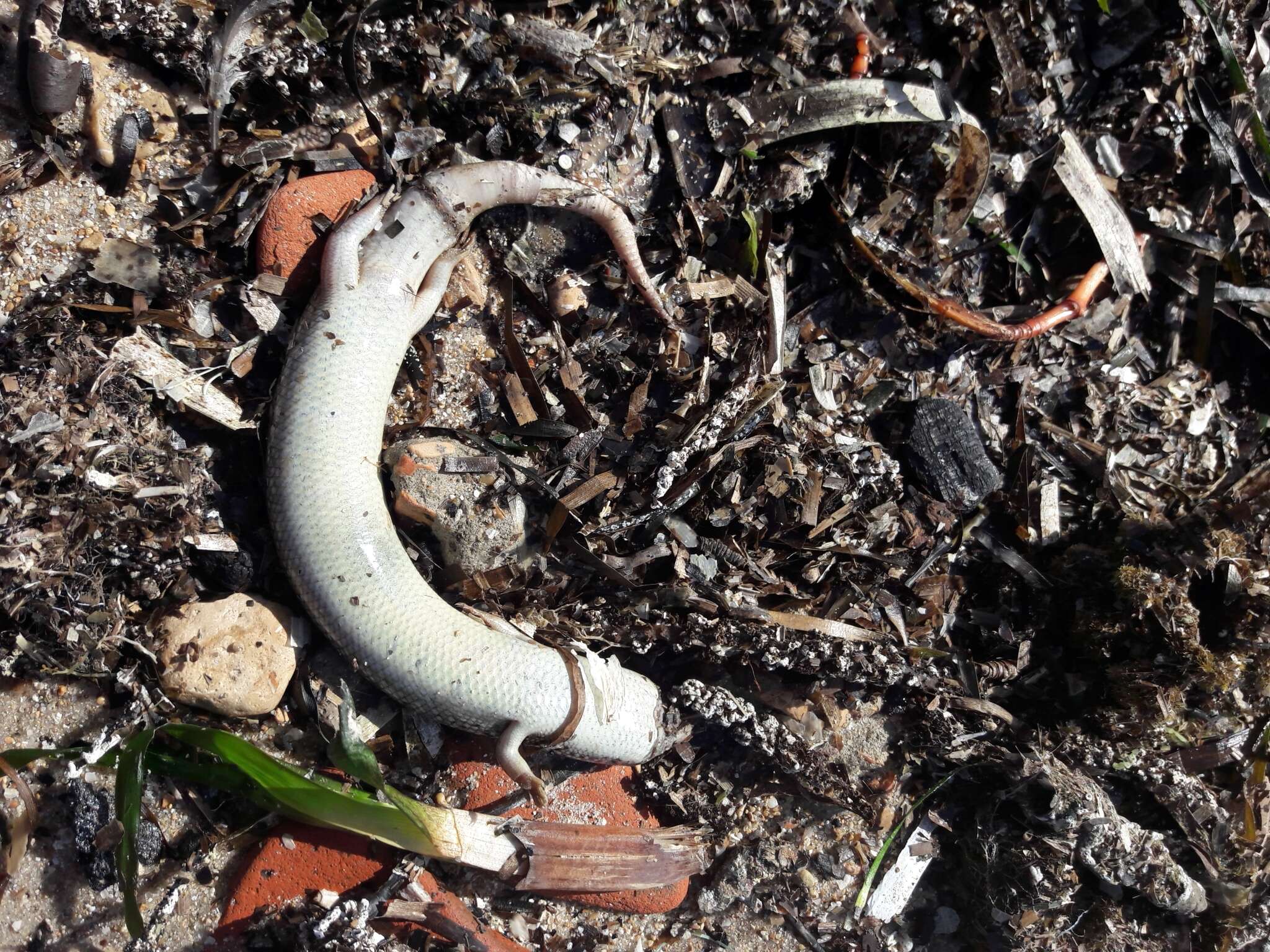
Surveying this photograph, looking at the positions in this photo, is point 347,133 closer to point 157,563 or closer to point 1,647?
point 157,563

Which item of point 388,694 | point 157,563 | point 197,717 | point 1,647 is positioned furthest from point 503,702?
point 1,647

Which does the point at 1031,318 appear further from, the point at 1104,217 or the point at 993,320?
the point at 1104,217

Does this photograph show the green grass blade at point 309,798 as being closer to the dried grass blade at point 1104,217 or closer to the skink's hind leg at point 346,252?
the skink's hind leg at point 346,252

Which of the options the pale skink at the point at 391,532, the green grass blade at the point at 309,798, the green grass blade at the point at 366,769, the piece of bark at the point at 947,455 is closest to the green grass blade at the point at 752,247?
the pale skink at the point at 391,532

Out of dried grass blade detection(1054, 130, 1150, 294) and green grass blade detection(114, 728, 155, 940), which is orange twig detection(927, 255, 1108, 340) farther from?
green grass blade detection(114, 728, 155, 940)

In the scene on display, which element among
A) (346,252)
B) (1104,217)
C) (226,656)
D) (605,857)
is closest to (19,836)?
(226,656)

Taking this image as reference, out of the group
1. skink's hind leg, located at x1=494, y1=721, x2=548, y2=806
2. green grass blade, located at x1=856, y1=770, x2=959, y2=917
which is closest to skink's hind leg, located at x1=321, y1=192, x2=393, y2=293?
skink's hind leg, located at x1=494, y1=721, x2=548, y2=806
